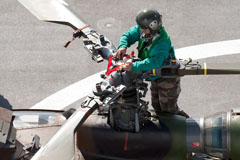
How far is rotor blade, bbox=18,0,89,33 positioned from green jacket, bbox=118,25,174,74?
1.04 m

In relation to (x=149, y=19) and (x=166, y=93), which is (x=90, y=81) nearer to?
(x=166, y=93)

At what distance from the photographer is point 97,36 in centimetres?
925

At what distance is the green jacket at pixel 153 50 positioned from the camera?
8.59 metres

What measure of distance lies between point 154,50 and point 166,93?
5.56 feet

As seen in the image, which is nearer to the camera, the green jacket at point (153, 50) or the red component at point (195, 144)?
the green jacket at point (153, 50)

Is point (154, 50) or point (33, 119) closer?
point (154, 50)

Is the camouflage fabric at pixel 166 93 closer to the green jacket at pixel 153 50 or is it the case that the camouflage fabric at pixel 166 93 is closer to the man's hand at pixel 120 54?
the green jacket at pixel 153 50

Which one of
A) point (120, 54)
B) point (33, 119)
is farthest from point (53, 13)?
point (33, 119)

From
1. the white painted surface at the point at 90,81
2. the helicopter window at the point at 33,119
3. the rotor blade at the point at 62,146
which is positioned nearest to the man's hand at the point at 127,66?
the rotor blade at the point at 62,146

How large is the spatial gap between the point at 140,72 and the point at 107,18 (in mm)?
8371

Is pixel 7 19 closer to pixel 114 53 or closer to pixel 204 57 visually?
pixel 204 57

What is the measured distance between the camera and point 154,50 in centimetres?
900

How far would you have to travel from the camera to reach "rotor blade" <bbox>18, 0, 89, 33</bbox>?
931cm

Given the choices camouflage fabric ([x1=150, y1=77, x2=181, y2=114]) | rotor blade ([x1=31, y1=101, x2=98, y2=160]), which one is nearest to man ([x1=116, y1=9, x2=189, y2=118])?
camouflage fabric ([x1=150, y1=77, x2=181, y2=114])
